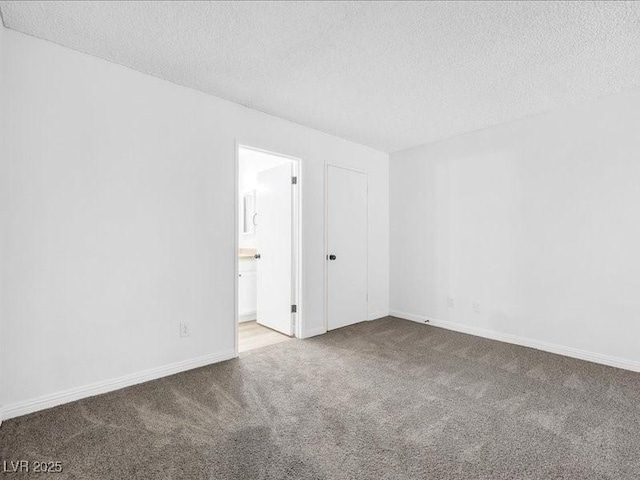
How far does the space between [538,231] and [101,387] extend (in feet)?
13.9

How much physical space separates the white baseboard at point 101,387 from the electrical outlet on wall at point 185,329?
9.2 inches

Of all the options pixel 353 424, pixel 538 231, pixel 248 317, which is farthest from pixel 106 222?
pixel 538 231

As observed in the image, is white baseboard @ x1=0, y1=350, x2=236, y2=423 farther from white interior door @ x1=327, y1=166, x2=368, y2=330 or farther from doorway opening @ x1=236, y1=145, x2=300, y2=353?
white interior door @ x1=327, y1=166, x2=368, y2=330

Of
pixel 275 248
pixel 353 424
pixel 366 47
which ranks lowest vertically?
pixel 353 424

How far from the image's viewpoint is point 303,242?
367 centimetres

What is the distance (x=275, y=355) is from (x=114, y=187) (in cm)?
206

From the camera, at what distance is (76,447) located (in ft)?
5.66

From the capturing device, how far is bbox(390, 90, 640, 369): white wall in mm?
2863

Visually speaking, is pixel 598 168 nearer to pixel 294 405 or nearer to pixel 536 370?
pixel 536 370

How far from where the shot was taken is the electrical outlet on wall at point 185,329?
2.71 metres

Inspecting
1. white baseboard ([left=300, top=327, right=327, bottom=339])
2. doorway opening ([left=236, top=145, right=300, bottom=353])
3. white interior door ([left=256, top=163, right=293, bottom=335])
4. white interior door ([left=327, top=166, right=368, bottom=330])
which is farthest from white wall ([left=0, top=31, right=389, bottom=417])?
white interior door ([left=327, top=166, right=368, bottom=330])

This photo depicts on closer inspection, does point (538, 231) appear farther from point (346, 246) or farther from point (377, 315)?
point (377, 315)

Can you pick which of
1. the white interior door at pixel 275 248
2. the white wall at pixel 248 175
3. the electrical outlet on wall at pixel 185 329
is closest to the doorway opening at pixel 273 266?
the white interior door at pixel 275 248

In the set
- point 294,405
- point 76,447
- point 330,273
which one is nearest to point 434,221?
point 330,273
